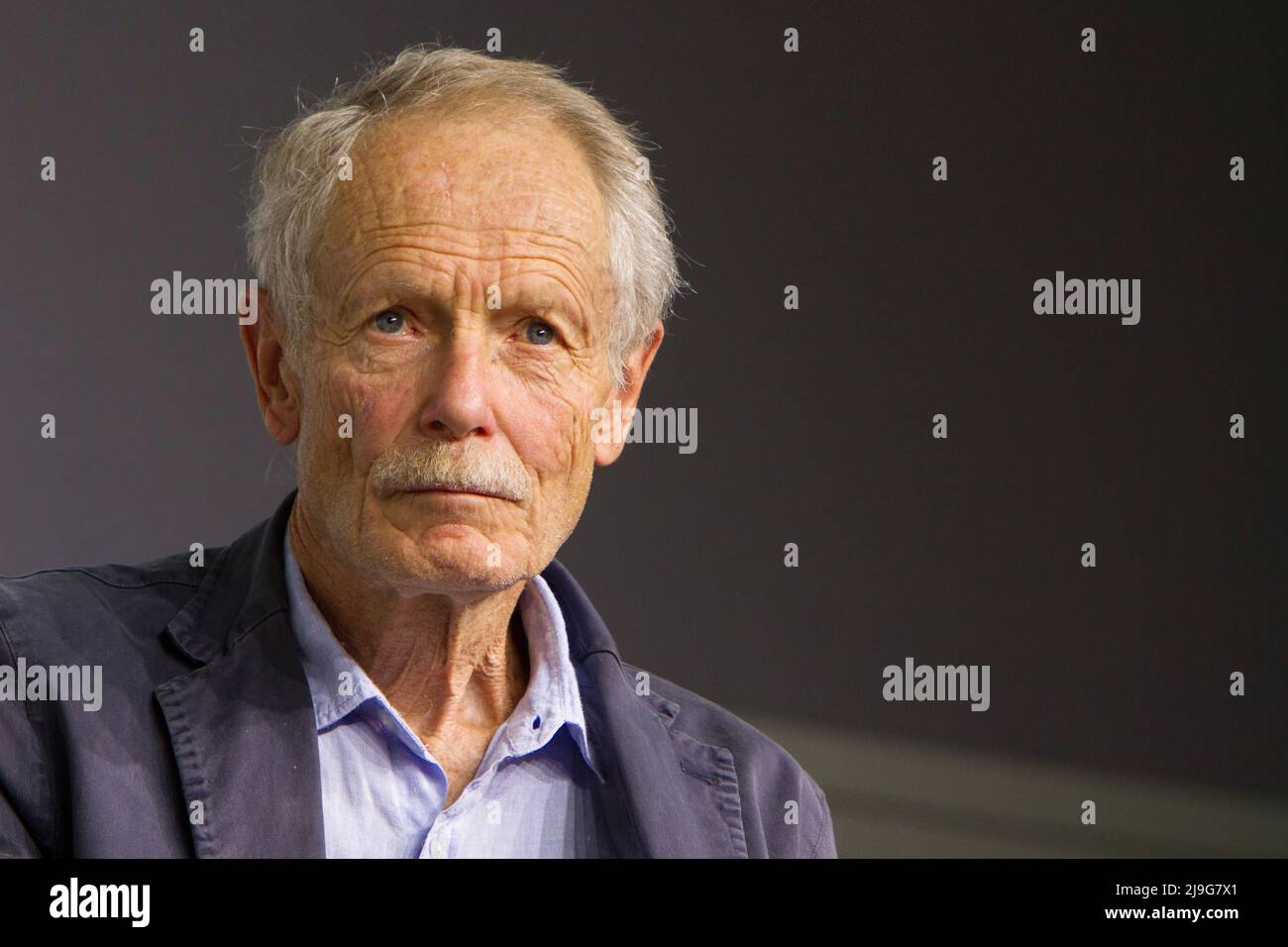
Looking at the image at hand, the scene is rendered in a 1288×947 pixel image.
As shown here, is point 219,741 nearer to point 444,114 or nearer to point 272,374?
point 272,374

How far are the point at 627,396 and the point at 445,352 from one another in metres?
0.34

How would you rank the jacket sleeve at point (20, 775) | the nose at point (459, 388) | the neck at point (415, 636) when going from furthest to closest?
the neck at point (415, 636)
the nose at point (459, 388)
the jacket sleeve at point (20, 775)

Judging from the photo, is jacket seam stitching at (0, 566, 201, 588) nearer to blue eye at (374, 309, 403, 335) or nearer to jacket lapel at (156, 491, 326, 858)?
jacket lapel at (156, 491, 326, 858)

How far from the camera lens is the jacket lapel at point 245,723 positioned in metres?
1.52

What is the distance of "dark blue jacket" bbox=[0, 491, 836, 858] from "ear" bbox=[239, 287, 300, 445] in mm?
118

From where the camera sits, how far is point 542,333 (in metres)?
1.69

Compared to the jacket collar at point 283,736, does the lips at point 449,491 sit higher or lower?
higher

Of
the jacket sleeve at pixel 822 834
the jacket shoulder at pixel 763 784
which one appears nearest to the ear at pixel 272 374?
the jacket shoulder at pixel 763 784

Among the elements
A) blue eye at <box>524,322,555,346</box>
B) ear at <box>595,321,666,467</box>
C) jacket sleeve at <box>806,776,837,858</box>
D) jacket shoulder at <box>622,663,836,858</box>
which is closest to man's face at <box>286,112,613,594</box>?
blue eye at <box>524,322,555,346</box>

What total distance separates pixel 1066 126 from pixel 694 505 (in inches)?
35.6

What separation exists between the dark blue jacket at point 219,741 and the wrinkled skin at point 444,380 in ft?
0.44

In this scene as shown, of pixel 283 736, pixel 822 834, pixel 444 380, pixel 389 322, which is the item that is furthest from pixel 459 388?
pixel 822 834

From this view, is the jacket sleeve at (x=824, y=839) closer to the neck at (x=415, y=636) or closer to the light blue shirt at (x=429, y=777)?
the light blue shirt at (x=429, y=777)

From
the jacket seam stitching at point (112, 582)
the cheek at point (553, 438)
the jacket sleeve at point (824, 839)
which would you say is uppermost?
the cheek at point (553, 438)
